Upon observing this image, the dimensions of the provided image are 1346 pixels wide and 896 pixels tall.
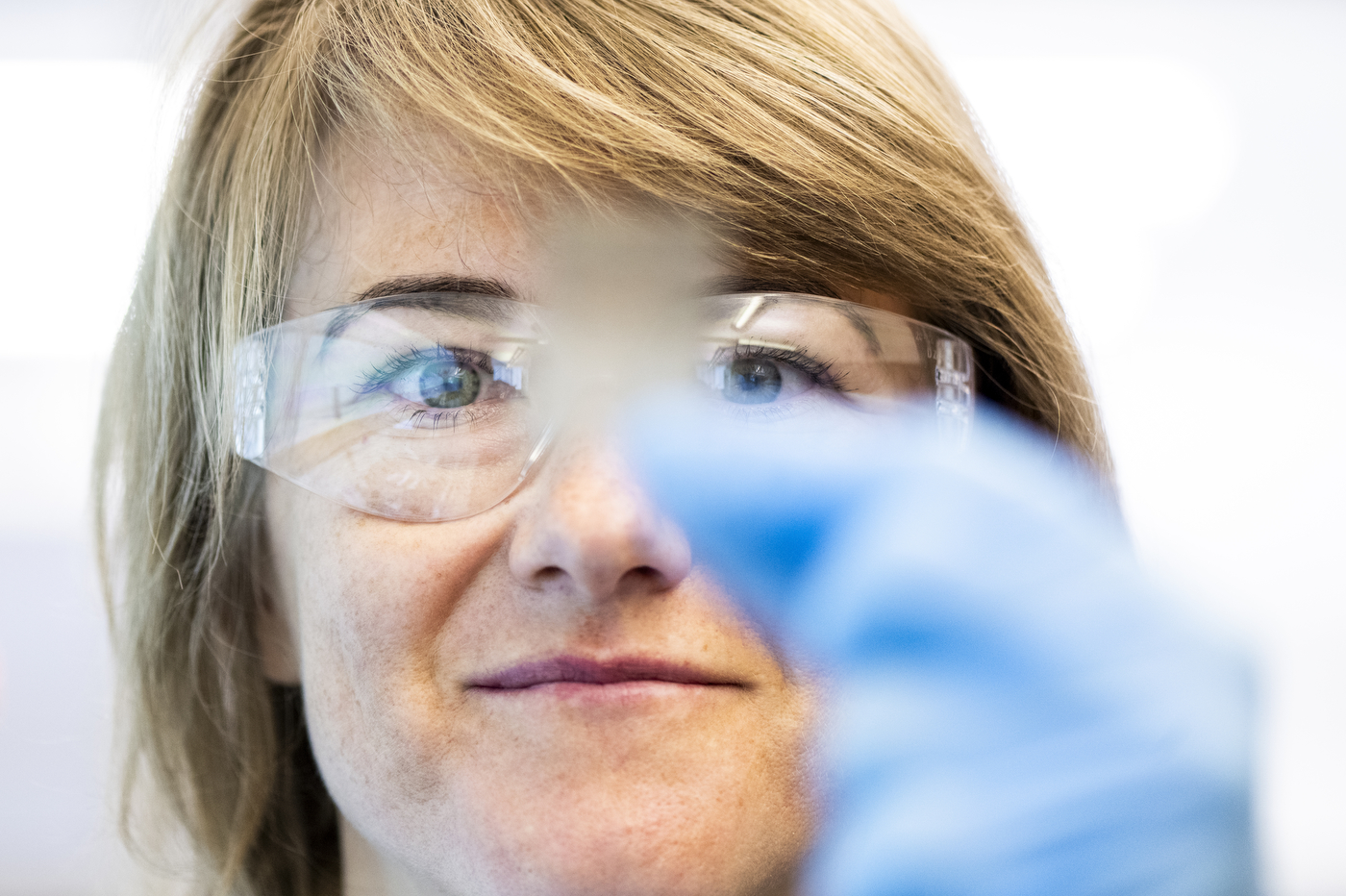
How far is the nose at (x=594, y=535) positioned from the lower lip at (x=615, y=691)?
62 millimetres

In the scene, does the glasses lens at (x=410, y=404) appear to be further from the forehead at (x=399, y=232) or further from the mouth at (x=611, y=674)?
the mouth at (x=611, y=674)

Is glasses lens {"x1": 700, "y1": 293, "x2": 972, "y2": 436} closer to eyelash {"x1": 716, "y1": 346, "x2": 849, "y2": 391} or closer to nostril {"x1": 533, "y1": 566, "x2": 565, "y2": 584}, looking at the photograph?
eyelash {"x1": 716, "y1": 346, "x2": 849, "y2": 391}

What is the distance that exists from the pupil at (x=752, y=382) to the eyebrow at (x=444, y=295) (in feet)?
0.57

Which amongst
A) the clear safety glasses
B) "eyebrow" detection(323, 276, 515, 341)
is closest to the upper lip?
the clear safety glasses

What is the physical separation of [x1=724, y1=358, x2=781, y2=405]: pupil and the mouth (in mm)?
200

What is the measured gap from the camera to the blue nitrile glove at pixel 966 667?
0.72m

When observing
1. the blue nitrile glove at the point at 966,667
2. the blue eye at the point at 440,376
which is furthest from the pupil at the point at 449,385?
the blue nitrile glove at the point at 966,667

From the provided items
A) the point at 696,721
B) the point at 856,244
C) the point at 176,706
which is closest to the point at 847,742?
the point at 696,721

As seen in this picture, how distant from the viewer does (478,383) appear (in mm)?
728

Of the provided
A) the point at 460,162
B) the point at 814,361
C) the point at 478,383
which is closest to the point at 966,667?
the point at 814,361

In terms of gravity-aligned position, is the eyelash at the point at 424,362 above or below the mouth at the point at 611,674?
above

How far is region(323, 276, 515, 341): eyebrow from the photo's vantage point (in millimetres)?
712

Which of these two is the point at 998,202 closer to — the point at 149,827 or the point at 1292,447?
the point at 1292,447

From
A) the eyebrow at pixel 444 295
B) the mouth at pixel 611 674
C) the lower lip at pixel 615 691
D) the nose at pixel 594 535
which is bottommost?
the lower lip at pixel 615 691
